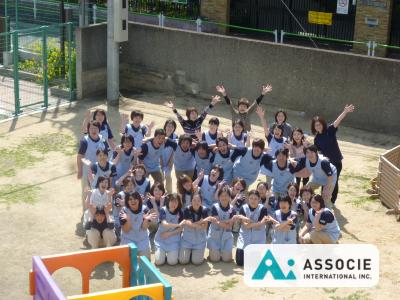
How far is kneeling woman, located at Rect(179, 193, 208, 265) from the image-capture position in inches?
446

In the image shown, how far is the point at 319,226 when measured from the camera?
445 inches

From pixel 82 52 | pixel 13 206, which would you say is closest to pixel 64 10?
pixel 82 52

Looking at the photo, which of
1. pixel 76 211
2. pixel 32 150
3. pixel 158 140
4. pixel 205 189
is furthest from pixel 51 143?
pixel 205 189

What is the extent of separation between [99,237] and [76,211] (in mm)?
1674

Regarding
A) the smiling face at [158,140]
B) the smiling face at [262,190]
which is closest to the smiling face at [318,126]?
the smiling face at [262,190]

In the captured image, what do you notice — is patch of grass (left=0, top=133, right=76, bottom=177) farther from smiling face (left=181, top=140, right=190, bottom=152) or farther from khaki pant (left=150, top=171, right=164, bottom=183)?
smiling face (left=181, top=140, right=190, bottom=152)

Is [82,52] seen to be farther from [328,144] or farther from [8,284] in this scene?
[8,284]

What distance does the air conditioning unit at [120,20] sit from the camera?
18.0m

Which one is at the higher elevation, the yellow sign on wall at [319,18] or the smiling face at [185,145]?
Result: the yellow sign on wall at [319,18]

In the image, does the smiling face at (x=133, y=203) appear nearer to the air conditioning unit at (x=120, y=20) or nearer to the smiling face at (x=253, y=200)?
the smiling face at (x=253, y=200)

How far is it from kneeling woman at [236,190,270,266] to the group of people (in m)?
0.01

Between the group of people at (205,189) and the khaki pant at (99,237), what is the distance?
1 cm

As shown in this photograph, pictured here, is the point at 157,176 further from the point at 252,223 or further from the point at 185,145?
the point at 252,223

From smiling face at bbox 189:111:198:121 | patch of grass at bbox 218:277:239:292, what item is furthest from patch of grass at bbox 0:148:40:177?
patch of grass at bbox 218:277:239:292
